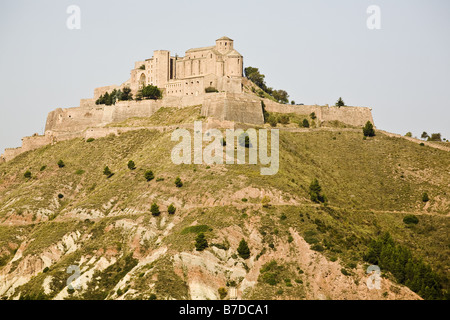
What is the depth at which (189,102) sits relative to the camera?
4847 inches

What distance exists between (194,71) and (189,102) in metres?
9.31

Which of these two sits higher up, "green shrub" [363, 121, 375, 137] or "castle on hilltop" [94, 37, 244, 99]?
"castle on hilltop" [94, 37, 244, 99]

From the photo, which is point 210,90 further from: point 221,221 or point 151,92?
point 221,221

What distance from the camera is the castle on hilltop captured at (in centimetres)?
12556

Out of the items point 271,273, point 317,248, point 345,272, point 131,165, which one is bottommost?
point 271,273

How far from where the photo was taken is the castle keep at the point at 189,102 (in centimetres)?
11775

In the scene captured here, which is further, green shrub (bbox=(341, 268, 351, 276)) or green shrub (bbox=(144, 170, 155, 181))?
green shrub (bbox=(144, 170, 155, 181))

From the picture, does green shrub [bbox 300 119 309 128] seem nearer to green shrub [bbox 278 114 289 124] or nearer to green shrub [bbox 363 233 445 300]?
green shrub [bbox 278 114 289 124]

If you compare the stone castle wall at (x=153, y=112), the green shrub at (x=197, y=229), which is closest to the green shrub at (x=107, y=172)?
the stone castle wall at (x=153, y=112)

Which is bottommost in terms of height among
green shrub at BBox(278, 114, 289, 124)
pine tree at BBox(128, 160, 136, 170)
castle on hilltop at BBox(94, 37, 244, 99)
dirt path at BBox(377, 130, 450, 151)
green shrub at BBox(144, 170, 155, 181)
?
green shrub at BBox(144, 170, 155, 181)

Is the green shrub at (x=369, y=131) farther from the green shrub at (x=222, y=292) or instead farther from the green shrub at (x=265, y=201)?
the green shrub at (x=222, y=292)

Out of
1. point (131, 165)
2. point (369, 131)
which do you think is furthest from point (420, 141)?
point (131, 165)

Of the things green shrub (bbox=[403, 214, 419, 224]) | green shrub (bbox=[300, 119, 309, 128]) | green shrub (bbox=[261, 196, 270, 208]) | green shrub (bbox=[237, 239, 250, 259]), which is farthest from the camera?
green shrub (bbox=[300, 119, 309, 128])

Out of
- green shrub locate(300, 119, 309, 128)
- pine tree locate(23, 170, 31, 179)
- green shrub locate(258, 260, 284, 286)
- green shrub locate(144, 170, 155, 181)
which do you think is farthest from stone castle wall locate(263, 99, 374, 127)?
green shrub locate(258, 260, 284, 286)
